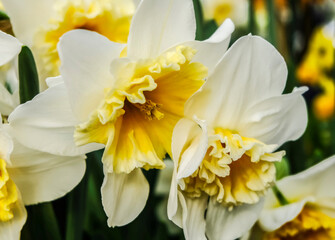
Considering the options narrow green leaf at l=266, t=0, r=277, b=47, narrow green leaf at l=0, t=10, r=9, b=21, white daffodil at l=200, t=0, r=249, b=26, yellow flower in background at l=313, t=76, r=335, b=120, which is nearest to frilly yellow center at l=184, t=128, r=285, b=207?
narrow green leaf at l=0, t=10, r=9, b=21

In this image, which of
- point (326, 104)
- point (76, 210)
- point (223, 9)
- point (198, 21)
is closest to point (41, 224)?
point (76, 210)

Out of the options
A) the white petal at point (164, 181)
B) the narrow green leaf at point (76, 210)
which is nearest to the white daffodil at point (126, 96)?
the narrow green leaf at point (76, 210)

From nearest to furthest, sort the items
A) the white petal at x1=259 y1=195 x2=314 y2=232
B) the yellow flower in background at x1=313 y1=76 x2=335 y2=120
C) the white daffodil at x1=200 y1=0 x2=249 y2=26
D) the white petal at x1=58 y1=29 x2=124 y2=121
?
the white petal at x1=58 y1=29 x2=124 y2=121 → the white petal at x1=259 y1=195 x2=314 y2=232 → the white daffodil at x1=200 y1=0 x2=249 y2=26 → the yellow flower in background at x1=313 y1=76 x2=335 y2=120

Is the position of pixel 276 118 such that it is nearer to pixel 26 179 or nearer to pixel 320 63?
pixel 26 179

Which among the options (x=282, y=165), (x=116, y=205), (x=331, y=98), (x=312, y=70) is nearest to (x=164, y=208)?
(x=282, y=165)

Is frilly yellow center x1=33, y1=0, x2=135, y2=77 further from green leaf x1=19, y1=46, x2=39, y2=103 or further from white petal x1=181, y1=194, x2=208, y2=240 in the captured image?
white petal x1=181, y1=194, x2=208, y2=240
